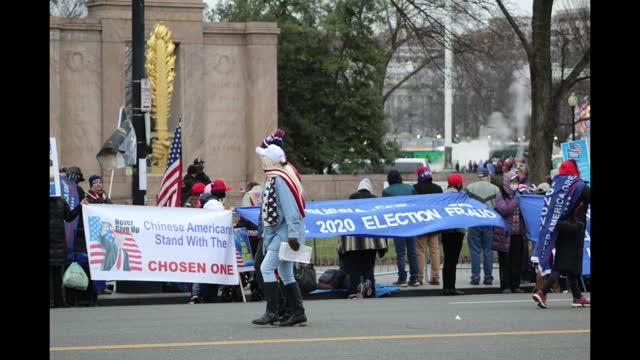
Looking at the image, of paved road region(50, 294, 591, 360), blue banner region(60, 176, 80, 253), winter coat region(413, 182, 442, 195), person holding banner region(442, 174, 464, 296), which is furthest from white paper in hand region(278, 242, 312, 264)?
winter coat region(413, 182, 442, 195)

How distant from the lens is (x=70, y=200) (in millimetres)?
17312

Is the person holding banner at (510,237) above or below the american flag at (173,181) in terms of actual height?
below

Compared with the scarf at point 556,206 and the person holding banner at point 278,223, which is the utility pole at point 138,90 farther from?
the scarf at point 556,206

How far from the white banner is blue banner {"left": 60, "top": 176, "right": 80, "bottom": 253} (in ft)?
1.29

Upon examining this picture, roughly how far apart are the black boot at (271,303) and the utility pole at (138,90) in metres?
5.86

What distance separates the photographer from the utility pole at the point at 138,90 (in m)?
18.6

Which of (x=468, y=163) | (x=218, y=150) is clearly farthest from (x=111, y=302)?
(x=468, y=163)

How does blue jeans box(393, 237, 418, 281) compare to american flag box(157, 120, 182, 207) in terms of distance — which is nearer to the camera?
american flag box(157, 120, 182, 207)

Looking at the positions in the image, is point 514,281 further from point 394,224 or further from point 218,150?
point 218,150

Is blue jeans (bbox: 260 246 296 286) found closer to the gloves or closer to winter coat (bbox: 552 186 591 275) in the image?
the gloves

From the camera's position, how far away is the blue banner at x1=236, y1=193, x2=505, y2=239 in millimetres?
17781

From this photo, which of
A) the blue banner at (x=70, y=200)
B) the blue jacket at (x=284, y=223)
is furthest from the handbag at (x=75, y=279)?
the blue jacket at (x=284, y=223)
